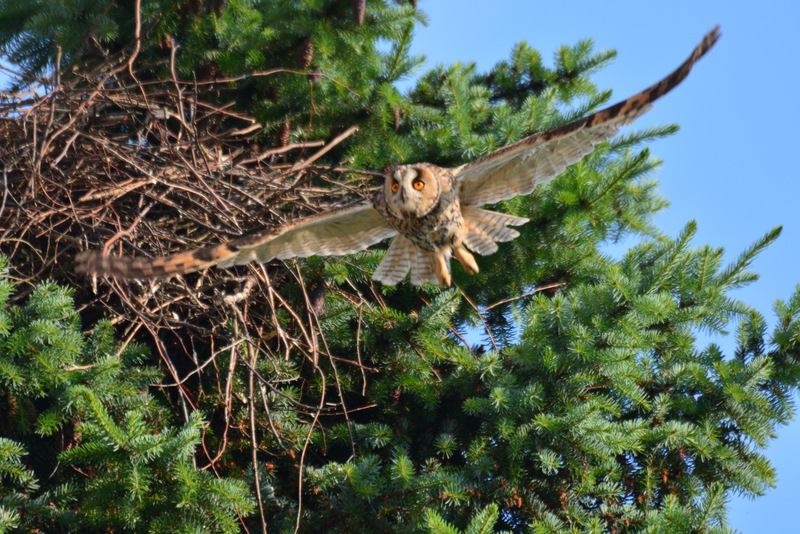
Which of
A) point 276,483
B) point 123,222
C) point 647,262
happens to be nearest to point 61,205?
point 123,222

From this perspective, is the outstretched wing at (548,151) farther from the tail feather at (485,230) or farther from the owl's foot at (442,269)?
the owl's foot at (442,269)

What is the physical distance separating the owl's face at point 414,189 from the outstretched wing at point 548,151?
14 centimetres

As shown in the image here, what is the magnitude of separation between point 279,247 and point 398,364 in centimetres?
80

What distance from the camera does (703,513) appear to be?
3230 millimetres

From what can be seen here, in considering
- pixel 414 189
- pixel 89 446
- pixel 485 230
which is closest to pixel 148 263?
pixel 89 446

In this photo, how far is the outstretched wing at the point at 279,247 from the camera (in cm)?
328

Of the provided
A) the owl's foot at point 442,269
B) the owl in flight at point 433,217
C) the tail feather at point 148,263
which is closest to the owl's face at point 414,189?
the owl in flight at point 433,217

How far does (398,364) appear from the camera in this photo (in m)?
4.21

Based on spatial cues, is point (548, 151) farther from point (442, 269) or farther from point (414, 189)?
point (442, 269)

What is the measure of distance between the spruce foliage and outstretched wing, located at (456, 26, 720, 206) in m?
0.34

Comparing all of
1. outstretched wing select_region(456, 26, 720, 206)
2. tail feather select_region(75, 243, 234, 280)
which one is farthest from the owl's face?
tail feather select_region(75, 243, 234, 280)

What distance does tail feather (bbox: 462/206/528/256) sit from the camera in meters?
4.26

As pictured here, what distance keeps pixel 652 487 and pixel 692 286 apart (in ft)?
3.04

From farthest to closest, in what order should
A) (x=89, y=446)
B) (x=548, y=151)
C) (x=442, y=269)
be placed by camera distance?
1. (x=442, y=269)
2. (x=548, y=151)
3. (x=89, y=446)
